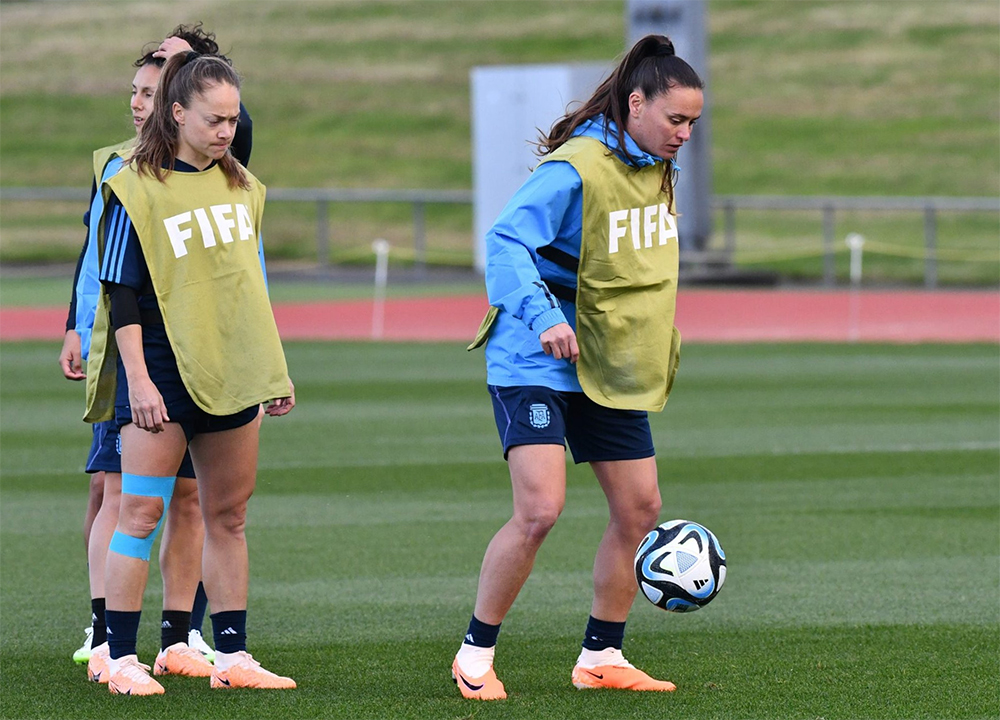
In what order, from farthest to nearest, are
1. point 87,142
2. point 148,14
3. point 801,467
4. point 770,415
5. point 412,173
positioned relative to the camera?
point 148,14
point 87,142
point 412,173
point 770,415
point 801,467

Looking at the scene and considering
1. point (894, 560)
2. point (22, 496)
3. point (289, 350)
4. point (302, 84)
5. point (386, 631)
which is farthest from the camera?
point (302, 84)

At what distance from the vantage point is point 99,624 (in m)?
5.79

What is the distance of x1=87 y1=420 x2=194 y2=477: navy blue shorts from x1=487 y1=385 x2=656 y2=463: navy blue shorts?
118 cm

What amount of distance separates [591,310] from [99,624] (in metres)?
2.19

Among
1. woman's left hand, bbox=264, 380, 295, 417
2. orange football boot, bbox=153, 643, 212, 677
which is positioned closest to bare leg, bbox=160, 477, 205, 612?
orange football boot, bbox=153, 643, 212, 677

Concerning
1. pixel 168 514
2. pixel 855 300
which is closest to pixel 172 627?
pixel 168 514

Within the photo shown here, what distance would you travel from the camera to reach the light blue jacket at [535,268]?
500 centimetres

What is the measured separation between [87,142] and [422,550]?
4133 centimetres

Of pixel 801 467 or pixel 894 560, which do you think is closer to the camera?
pixel 894 560

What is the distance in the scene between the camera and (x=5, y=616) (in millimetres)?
6605

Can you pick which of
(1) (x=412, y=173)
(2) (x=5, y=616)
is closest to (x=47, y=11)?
(1) (x=412, y=173)

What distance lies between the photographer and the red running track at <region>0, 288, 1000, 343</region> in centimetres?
1969

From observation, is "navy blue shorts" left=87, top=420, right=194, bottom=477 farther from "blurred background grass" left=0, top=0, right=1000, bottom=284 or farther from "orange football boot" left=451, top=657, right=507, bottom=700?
"blurred background grass" left=0, top=0, right=1000, bottom=284

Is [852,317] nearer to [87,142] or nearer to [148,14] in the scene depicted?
[87,142]
